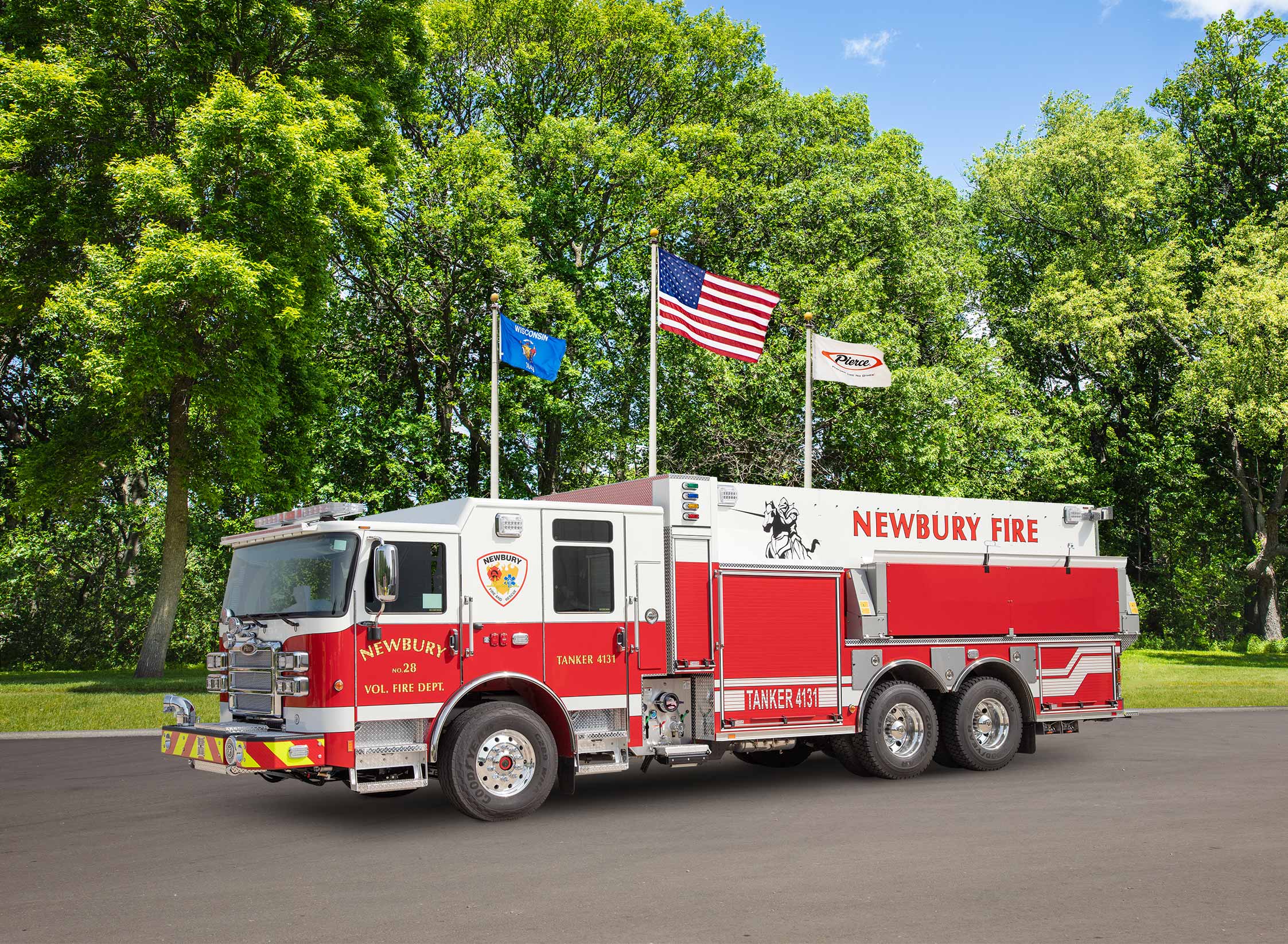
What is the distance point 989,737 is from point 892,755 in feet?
5.31

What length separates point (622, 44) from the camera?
37.2 metres

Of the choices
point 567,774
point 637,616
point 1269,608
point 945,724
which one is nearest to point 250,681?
point 567,774

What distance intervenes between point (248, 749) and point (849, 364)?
14.6 m

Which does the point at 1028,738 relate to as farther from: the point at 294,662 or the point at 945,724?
the point at 294,662

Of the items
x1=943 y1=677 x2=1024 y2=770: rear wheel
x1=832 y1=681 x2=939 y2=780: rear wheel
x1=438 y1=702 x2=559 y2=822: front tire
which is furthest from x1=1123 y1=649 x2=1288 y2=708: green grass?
x1=438 y1=702 x2=559 y2=822: front tire

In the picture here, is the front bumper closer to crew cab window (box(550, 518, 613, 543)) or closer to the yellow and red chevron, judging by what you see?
the yellow and red chevron

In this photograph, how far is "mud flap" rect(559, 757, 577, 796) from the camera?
1091cm

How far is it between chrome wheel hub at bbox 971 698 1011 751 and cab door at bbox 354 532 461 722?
6.65m

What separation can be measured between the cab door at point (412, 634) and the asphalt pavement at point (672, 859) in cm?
116

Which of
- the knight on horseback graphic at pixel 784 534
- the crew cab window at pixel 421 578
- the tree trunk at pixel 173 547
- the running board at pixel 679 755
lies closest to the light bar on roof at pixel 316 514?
the crew cab window at pixel 421 578

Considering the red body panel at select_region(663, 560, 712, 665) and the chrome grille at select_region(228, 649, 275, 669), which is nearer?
the chrome grille at select_region(228, 649, 275, 669)

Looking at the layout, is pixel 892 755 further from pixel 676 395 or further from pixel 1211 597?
pixel 1211 597

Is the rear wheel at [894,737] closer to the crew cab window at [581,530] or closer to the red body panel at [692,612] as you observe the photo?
the red body panel at [692,612]

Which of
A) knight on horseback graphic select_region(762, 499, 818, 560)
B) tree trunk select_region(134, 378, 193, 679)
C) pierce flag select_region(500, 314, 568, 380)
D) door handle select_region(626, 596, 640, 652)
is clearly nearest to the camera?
door handle select_region(626, 596, 640, 652)
